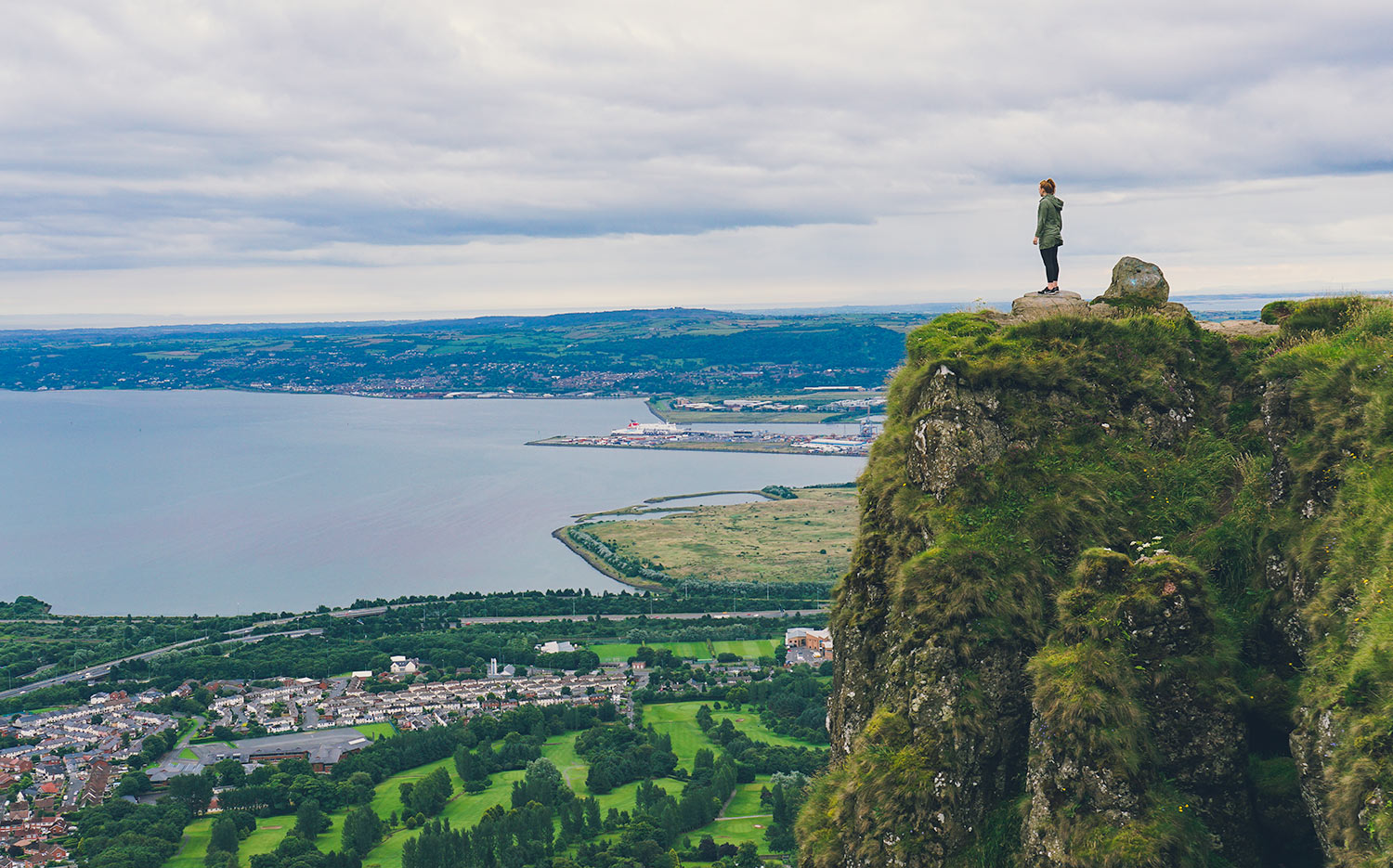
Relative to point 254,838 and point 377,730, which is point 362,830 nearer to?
point 254,838

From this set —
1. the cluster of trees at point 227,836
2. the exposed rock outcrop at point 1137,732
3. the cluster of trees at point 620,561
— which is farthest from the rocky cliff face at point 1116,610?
the cluster of trees at point 620,561

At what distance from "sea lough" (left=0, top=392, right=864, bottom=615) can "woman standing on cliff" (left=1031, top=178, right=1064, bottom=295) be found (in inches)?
3096

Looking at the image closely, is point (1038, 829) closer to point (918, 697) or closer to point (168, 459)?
point (918, 697)

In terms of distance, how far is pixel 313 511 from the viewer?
123750mm

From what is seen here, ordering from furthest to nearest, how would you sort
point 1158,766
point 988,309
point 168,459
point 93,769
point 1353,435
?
point 168,459 → point 93,769 → point 988,309 → point 1353,435 → point 1158,766

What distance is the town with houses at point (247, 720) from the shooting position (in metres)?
52.8

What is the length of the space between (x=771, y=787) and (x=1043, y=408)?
41586 mm

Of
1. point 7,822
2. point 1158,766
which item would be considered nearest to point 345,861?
point 7,822

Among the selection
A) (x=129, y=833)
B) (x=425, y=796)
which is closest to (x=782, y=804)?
(x=425, y=796)

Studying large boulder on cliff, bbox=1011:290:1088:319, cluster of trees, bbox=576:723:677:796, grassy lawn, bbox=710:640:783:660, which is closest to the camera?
large boulder on cliff, bbox=1011:290:1088:319

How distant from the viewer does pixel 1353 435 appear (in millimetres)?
10281

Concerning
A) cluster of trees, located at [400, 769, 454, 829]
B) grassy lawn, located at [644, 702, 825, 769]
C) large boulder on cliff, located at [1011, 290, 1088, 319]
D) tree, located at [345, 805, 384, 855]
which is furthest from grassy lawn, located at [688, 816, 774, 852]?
large boulder on cliff, located at [1011, 290, 1088, 319]

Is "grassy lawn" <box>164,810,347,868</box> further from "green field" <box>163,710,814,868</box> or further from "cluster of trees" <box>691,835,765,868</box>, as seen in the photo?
"cluster of trees" <box>691,835,765,868</box>

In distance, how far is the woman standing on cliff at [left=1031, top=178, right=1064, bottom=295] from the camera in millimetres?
15508
